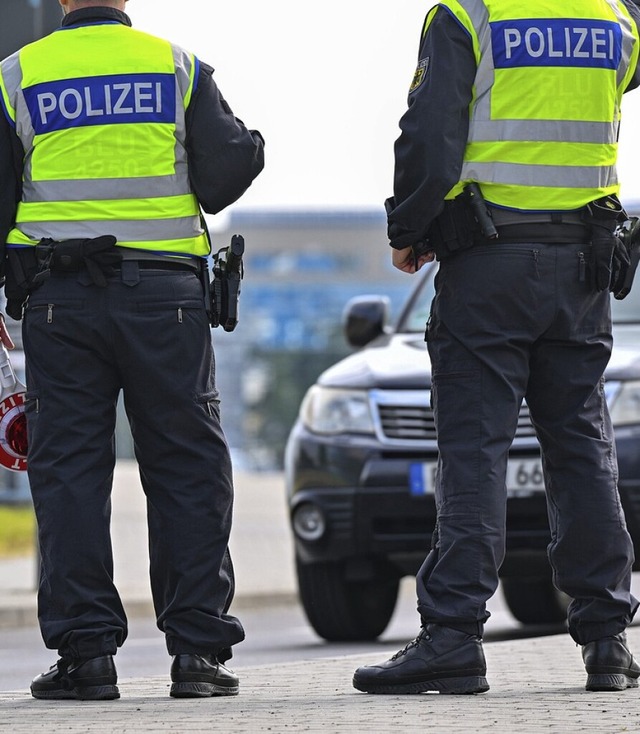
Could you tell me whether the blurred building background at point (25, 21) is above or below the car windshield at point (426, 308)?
above

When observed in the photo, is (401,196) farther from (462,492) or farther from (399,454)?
(399,454)

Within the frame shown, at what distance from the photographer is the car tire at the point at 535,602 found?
9.49 metres

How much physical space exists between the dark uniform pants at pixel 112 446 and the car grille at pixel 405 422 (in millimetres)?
2957

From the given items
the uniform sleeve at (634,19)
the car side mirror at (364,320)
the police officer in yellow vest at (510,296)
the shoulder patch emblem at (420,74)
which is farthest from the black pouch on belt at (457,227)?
the car side mirror at (364,320)

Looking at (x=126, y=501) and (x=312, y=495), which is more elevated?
(x=312, y=495)

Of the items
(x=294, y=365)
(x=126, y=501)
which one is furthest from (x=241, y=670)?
(x=294, y=365)

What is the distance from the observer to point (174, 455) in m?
4.97

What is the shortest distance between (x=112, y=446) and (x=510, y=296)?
112 cm

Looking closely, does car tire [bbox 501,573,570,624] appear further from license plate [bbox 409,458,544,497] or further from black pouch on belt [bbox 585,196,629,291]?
black pouch on belt [bbox 585,196,629,291]

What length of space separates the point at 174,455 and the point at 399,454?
300cm

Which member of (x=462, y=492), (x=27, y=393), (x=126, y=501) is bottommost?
(x=126, y=501)

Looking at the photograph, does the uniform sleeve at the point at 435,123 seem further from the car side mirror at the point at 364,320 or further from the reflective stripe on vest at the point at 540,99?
the car side mirror at the point at 364,320

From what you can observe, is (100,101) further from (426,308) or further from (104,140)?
(426,308)

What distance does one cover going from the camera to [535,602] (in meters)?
9.52
